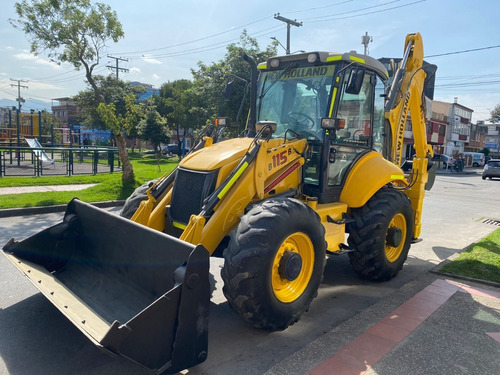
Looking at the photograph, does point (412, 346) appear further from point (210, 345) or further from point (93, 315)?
point (93, 315)

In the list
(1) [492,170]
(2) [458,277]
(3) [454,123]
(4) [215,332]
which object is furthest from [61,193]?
(3) [454,123]

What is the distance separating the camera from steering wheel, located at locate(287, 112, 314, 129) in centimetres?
512

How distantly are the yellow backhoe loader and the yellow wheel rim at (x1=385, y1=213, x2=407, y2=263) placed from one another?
3 centimetres

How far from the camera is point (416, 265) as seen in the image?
6.65 meters

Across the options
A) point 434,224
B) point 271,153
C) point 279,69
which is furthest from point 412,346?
point 434,224

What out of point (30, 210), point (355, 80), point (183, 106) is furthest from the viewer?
point (183, 106)

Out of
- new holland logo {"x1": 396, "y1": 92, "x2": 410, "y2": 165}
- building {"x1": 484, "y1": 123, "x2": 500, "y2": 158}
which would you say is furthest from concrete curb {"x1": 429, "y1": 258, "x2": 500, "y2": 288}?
building {"x1": 484, "y1": 123, "x2": 500, "y2": 158}

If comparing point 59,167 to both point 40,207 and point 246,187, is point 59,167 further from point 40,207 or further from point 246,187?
point 246,187

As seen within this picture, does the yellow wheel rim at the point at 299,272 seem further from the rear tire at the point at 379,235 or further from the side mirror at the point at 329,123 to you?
the side mirror at the point at 329,123

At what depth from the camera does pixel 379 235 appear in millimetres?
5207

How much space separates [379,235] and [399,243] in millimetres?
699

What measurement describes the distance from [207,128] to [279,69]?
1.31 m

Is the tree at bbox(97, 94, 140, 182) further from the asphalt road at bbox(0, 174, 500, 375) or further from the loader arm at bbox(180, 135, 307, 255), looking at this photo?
the loader arm at bbox(180, 135, 307, 255)

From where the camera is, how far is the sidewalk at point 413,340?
3.42m
